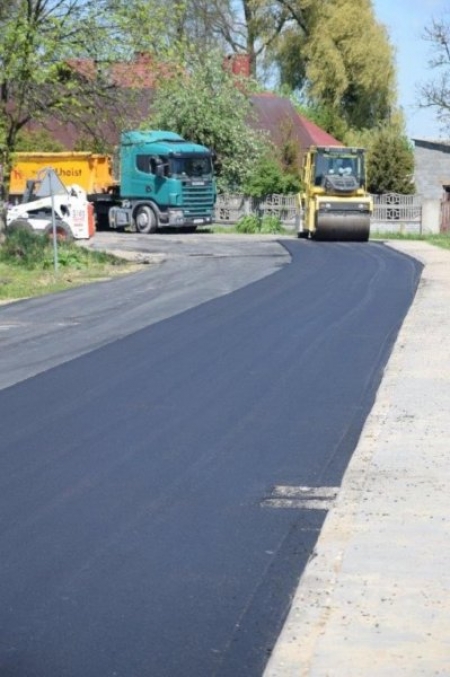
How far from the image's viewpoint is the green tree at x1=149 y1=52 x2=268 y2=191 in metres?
60.5

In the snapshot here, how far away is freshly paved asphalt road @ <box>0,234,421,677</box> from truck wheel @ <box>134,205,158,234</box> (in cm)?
3221

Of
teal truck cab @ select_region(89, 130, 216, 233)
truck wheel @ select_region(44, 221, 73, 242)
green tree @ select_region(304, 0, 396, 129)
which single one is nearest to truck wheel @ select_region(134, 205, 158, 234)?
teal truck cab @ select_region(89, 130, 216, 233)

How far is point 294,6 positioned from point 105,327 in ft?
175

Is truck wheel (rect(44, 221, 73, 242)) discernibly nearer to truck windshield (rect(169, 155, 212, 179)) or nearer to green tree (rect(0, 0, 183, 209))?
green tree (rect(0, 0, 183, 209))

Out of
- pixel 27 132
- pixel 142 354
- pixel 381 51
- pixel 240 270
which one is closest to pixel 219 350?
pixel 142 354

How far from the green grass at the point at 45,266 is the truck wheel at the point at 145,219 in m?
15.5

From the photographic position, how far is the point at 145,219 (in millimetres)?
52938

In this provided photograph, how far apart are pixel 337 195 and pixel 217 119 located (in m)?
16.5

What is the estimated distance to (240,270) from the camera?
32.9 meters

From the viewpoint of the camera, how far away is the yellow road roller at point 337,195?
45219 millimetres

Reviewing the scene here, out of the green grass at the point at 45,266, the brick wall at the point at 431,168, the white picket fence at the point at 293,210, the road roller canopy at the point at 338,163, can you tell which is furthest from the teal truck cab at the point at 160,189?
the brick wall at the point at 431,168

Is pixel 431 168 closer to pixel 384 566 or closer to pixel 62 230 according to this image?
pixel 62 230

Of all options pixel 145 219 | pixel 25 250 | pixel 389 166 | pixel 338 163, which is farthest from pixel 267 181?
pixel 25 250

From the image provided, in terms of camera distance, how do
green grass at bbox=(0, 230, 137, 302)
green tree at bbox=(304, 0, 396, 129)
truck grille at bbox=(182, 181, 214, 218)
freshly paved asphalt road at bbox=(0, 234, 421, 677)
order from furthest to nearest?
green tree at bbox=(304, 0, 396, 129), truck grille at bbox=(182, 181, 214, 218), green grass at bbox=(0, 230, 137, 302), freshly paved asphalt road at bbox=(0, 234, 421, 677)
